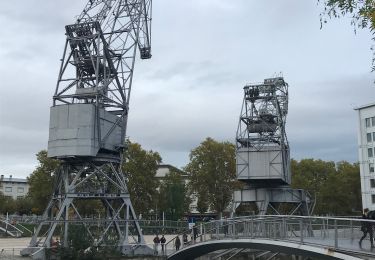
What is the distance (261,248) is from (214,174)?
6181 cm

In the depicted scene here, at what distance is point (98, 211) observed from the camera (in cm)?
9169

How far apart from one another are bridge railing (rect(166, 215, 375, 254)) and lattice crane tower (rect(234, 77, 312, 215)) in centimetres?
1755

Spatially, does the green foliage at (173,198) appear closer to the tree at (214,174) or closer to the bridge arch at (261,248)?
the tree at (214,174)

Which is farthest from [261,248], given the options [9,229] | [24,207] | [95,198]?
[24,207]

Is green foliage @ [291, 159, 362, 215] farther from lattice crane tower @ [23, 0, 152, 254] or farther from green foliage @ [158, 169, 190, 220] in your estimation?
lattice crane tower @ [23, 0, 152, 254]

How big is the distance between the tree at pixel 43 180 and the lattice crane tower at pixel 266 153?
43376 mm

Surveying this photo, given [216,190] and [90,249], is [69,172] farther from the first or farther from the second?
[216,190]

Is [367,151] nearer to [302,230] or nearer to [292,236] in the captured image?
[292,236]

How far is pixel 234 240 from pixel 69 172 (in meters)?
20.1

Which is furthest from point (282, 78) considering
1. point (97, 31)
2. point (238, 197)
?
point (97, 31)

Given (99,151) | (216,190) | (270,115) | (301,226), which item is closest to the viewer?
(301,226)

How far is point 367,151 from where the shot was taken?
95375mm

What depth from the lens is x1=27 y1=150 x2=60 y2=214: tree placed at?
276 ft

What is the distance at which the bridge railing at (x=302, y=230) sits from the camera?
18.7 metres
